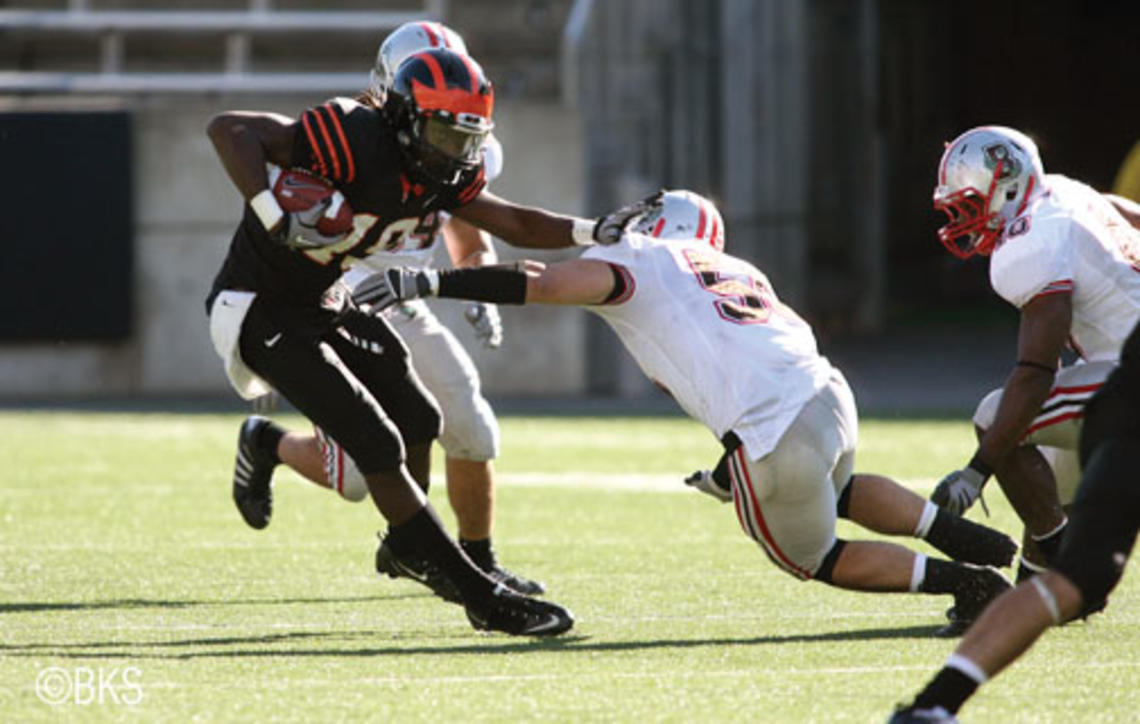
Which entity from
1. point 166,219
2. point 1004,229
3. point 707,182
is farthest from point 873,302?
point 1004,229

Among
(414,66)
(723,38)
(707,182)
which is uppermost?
(414,66)

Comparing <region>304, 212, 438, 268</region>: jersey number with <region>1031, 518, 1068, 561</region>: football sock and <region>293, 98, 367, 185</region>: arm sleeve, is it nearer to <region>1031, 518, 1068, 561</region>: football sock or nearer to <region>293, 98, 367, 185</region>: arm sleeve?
<region>293, 98, 367, 185</region>: arm sleeve

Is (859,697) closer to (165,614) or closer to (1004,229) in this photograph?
(1004,229)

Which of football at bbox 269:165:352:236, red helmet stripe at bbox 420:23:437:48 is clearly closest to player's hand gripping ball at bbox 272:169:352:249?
football at bbox 269:165:352:236

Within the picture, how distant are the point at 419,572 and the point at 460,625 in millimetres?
246

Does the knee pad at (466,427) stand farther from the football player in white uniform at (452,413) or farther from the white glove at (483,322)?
the white glove at (483,322)

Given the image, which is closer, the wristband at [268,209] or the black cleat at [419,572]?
the wristband at [268,209]

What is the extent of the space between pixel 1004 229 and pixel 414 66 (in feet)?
5.93

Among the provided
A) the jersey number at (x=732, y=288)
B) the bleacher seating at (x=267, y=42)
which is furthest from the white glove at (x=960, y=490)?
the bleacher seating at (x=267, y=42)

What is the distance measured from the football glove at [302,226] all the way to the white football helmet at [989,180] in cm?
188

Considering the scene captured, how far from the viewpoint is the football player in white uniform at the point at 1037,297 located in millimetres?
5934

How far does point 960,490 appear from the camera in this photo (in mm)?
6086

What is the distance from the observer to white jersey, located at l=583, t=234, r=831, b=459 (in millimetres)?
5711

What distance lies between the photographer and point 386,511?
6027 mm
